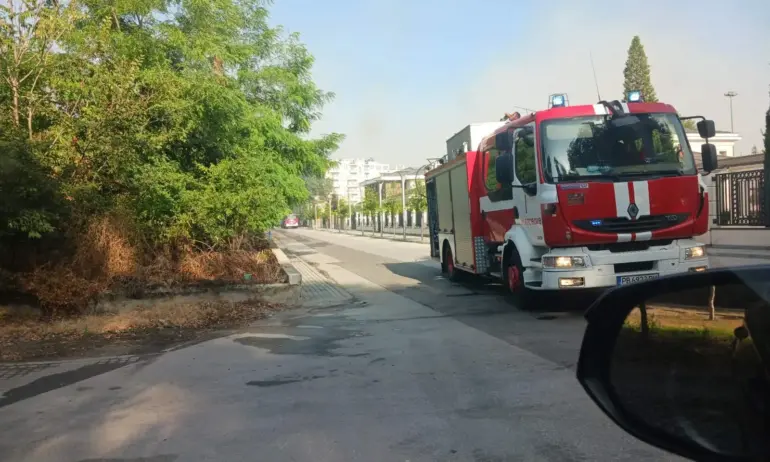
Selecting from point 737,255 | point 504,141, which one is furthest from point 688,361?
point 737,255

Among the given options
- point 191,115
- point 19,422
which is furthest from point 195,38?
point 19,422

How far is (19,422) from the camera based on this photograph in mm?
5277

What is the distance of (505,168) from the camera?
10.1m

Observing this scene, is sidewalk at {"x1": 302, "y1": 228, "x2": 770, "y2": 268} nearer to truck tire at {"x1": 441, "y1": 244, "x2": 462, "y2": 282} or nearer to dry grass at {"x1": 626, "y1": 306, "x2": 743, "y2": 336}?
truck tire at {"x1": 441, "y1": 244, "x2": 462, "y2": 282}

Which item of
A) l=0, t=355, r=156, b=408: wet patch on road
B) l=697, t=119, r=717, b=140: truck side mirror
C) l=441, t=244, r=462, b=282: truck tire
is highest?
l=697, t=119, r=717, b=140: truck side mirror

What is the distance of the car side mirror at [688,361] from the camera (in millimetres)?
2055

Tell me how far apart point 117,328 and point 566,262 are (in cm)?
685

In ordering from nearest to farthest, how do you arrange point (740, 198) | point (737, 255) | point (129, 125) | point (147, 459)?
point (147, 459)
point (129, 125)
point (737, 255)
point (740, 198)

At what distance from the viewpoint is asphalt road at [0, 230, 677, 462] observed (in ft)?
14.7

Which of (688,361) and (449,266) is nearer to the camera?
(688,361)

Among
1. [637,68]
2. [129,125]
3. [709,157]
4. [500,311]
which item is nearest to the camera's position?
[709,157]

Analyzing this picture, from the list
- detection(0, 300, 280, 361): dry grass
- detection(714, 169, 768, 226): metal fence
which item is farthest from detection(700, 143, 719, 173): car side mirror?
detection(714, 169, 768, 226): metal fence

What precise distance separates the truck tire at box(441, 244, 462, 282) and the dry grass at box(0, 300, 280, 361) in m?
5.25

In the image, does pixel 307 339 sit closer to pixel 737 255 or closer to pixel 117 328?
pixel 117 328
